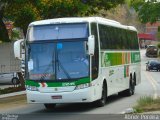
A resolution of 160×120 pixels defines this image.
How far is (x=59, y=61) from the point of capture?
61.7 ft

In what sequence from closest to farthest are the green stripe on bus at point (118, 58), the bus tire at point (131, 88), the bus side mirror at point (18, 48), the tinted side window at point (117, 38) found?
1. the bus side mirror at point (18, 48)
2. the green stripe on bus at point (118, 58)
3. the tinted side window at point (117, 38)
4. the bus tire at point (131, 88)

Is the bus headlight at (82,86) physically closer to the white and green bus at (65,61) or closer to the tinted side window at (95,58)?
the white and green bus at (65,61)

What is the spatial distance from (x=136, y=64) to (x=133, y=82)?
1.78 metres

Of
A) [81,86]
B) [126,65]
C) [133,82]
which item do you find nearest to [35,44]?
[81,86]

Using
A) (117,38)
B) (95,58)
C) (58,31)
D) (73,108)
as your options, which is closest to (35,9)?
(117,38)

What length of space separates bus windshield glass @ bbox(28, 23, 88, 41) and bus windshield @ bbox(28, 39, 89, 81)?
24 centimetres

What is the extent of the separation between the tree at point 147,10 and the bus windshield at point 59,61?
69080mm

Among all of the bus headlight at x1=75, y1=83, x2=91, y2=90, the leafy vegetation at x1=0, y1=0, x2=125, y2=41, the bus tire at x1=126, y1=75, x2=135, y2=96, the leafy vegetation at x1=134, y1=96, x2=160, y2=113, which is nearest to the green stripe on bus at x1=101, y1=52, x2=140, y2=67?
the bus tire at x1=126, y1=75, x2=135, y2=96

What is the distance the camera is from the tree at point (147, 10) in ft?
295

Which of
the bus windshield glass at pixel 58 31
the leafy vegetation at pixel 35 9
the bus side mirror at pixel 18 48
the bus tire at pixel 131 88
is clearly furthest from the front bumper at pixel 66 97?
the bus tire at pixel 131 88

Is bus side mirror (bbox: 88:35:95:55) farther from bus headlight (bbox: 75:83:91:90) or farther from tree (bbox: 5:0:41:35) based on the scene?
tree (bbox: 5:0:41:35)

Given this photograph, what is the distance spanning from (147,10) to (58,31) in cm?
7371

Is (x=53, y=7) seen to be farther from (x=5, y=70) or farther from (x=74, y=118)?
(x=74, y=118)

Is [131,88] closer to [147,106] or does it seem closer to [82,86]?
[82,86]
